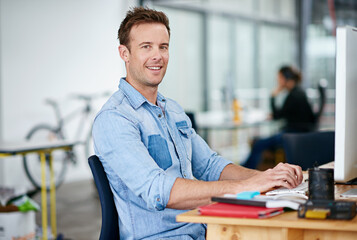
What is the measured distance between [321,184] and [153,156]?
0.62 m

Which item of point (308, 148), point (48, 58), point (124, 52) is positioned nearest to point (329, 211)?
point (124, 52)

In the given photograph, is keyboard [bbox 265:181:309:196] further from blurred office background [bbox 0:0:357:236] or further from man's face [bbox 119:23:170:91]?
blurred office background [bbox 0:0:357:236]

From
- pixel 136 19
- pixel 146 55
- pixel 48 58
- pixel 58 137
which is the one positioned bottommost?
pixel 58 137

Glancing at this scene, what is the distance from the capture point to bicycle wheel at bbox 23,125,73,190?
6508mm

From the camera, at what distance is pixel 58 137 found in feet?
22.4

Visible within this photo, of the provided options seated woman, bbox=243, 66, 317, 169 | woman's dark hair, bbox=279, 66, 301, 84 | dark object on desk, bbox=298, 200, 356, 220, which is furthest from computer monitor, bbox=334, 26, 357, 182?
woman's dark hair, bbox=279, 66, 301, 84

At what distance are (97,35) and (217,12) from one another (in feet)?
5.51

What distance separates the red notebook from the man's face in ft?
2.36

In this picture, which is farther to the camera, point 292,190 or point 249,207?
point 292,190

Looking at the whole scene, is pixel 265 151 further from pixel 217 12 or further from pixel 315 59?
pixel 217 12

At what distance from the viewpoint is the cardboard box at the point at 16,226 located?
356cm

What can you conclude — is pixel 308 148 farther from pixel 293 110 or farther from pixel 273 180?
pixel 293 110

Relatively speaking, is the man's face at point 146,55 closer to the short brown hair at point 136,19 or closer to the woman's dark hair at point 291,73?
the short brown hair at point 136,19

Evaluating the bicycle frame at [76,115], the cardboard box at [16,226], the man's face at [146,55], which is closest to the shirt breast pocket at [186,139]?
the man's face at [146,55]
